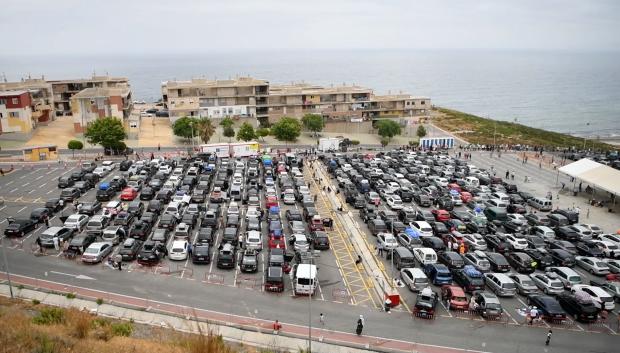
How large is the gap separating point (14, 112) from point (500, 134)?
290 feet

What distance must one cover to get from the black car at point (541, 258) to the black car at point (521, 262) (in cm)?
72

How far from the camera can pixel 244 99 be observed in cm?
8562

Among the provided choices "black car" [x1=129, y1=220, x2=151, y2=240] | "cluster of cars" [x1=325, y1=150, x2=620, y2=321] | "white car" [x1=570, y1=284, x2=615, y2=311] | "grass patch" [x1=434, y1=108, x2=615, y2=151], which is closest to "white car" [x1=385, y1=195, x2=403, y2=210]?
"cluster of cars" [x1=325, y1=150, x2=620, y2=321]

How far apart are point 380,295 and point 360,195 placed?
1985 cm

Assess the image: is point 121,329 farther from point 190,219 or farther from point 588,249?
point 588,249

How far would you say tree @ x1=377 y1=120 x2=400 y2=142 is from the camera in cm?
7719

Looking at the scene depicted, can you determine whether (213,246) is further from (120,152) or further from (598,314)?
(120,152)

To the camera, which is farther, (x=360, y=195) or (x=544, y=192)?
(x=544, y=192)

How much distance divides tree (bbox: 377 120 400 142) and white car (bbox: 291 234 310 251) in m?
46.5

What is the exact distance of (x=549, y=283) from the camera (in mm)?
28594

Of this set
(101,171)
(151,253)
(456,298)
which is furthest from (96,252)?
(101,171)

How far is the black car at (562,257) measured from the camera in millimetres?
32344

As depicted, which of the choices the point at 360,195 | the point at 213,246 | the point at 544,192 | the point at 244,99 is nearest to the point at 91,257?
the point at 213,246

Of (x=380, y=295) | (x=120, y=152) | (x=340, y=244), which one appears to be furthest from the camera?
(x=120, y=152)
